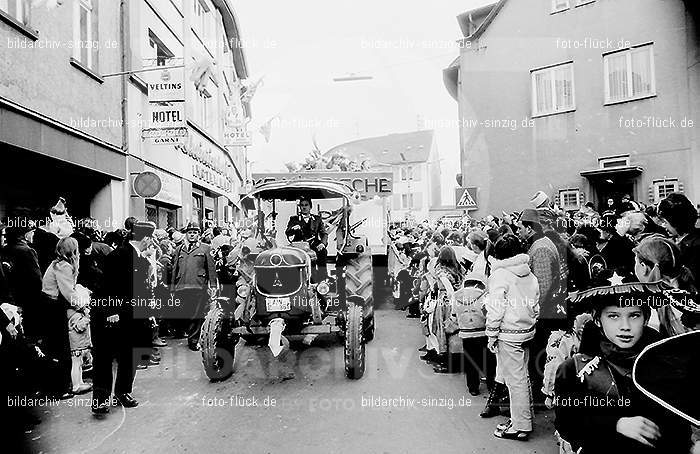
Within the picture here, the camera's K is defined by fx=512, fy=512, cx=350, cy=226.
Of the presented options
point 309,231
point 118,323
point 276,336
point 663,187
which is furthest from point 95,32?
point 663,187

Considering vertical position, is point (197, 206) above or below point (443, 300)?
above

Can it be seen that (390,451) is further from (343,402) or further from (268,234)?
(268,234)

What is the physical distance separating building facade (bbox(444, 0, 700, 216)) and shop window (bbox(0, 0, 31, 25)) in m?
12.7

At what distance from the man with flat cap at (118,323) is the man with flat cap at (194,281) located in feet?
8.92

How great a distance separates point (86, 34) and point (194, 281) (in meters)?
6.48

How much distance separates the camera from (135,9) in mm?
13258

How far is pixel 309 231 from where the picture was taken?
27.4ft

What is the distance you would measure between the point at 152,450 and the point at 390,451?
203 centimetres

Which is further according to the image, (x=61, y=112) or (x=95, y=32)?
(x=95, y=32)

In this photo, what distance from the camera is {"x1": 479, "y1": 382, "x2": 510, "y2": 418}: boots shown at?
16.8 ft

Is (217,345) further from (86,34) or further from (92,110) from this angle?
(86,34)

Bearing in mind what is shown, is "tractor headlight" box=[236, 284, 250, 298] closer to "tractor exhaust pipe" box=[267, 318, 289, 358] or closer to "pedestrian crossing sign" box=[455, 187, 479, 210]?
"tractor exhaust pipe" box=[267, 318, 289, 358]

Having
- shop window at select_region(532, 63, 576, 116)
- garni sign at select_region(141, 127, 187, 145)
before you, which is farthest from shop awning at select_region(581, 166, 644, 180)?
garni sign at select_region(141, 127, 187, 145)

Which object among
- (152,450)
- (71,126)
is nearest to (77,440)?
(152,450)
